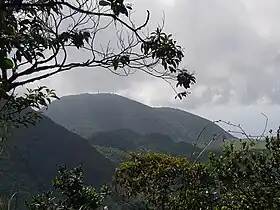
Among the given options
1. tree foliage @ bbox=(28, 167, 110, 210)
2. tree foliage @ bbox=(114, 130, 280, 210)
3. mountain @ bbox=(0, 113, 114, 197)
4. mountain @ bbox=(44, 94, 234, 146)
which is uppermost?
mountain @ bbox=(44, 94, 234, 146)

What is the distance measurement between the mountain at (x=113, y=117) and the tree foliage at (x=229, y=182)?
7023 cm

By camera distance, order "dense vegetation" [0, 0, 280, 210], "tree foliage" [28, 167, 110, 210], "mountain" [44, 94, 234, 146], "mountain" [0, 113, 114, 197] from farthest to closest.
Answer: "mountain" [44, 94, 234, 146]
"mountain" [0, 113, 114, 197]
"tree foliage" [28, 167, 110, 210]
"dense vegetation" [0, 0, 280, 210]

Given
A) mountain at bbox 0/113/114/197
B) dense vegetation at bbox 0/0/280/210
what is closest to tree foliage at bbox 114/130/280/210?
dense vegetation at bbox 0/0/280/210

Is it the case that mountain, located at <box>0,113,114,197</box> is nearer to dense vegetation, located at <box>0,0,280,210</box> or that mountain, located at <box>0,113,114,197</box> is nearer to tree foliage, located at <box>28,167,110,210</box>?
dense vegetation, located at <box>0,0,280,210</box>

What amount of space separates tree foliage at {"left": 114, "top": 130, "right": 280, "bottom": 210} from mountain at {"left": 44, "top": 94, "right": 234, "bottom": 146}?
70226 millimetres

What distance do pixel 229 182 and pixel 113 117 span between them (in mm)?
97526

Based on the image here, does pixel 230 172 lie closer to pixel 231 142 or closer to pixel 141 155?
pixel 231 142

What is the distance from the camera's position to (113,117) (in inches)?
3996

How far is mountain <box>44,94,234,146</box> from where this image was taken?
87438mm

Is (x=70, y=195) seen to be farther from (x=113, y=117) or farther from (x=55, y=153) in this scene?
(x=113, y=117)

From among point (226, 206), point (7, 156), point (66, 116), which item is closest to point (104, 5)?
point (7, 156)

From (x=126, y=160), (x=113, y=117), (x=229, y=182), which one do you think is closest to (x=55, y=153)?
(x=126, y=160)

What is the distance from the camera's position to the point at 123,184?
8.66 m

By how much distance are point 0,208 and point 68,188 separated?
114cm
